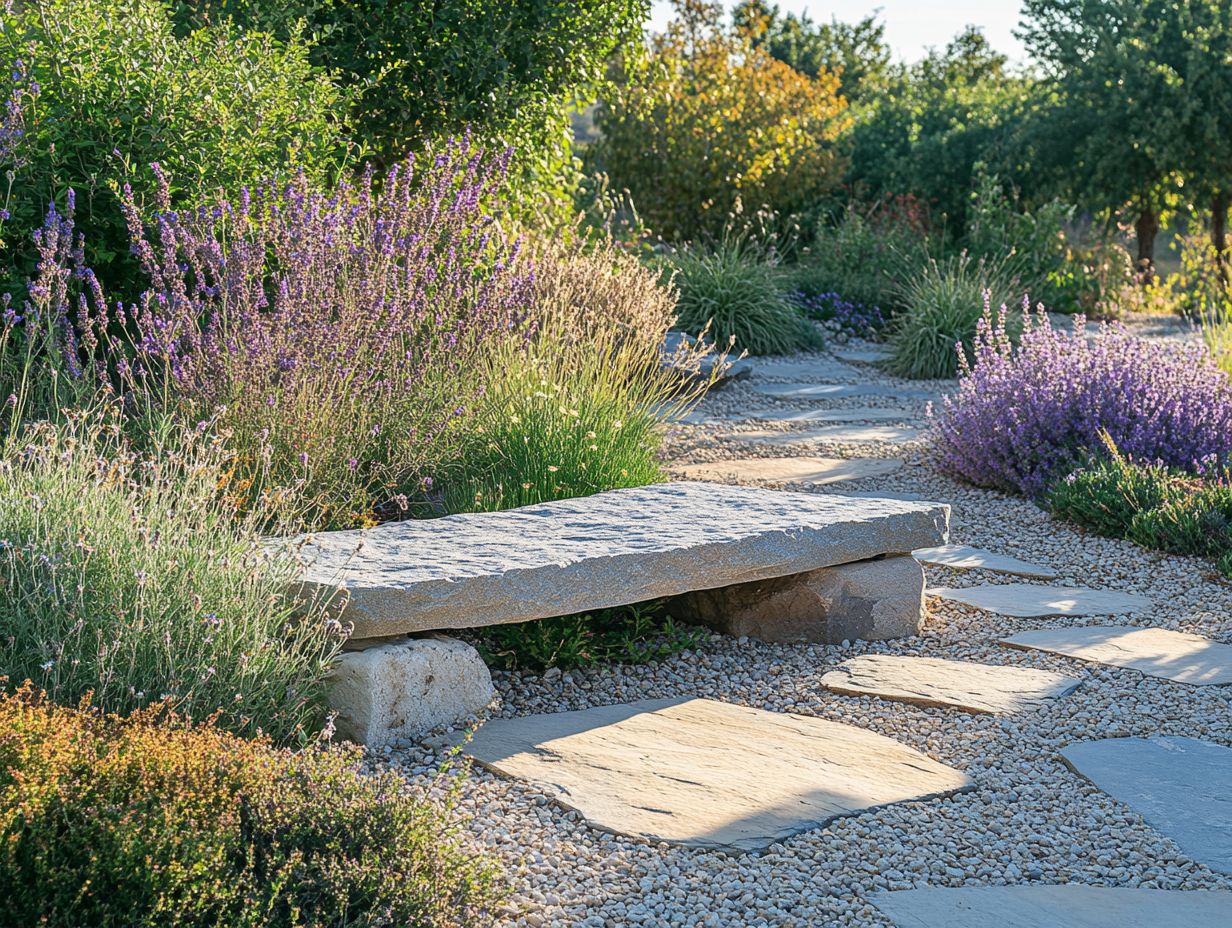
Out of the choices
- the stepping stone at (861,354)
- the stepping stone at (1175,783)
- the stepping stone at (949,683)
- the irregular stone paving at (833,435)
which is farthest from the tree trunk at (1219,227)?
the stepping stone at (1175,783)

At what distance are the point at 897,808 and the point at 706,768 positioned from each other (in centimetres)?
44

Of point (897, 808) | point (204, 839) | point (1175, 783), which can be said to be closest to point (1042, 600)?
point (1175, 783)

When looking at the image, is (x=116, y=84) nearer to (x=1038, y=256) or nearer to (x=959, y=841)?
(x=959, y=841)

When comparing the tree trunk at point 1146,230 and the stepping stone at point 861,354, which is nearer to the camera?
the stepping stone at point 861,354

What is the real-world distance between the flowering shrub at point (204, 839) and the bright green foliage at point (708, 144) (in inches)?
497

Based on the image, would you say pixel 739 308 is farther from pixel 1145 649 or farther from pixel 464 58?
pixel 1145 649

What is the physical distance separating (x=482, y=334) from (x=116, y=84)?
1781 millimetres

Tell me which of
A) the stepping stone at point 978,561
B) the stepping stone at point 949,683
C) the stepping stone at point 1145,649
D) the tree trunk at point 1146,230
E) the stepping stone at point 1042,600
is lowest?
the stepping stone at point 949,683

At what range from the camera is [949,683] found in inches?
150

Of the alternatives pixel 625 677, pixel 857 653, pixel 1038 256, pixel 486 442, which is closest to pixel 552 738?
pixel 625 677

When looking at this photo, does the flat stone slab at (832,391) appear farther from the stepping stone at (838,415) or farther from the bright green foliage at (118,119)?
the bright green foliage at (118,119)

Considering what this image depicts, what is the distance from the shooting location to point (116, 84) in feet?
17.5

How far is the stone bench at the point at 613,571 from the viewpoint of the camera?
3248 millimetres

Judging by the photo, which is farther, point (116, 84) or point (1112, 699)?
point (116, 84)
